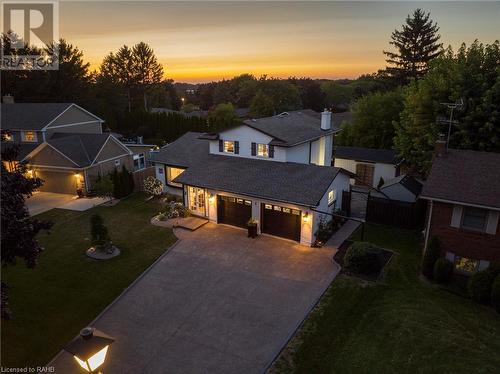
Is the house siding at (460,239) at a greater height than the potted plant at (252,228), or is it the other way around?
the house siding at (460,239)

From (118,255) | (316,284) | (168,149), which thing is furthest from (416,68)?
(118,255)

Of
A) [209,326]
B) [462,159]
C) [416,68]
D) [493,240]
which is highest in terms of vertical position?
[416,68]

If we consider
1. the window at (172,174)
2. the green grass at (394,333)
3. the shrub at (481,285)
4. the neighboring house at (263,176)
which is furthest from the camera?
the window at (172,174)

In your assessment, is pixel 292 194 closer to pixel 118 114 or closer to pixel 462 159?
pixel 462 159

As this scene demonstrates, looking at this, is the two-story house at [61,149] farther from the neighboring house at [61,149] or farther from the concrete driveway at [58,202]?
the concrete driveway at [58,202]

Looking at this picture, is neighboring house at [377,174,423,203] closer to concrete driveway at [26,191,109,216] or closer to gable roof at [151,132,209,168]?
gable roof at [151,132,209,168]

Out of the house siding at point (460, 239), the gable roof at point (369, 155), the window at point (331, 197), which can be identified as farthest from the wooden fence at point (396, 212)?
the gable roof at point (369, 155)
